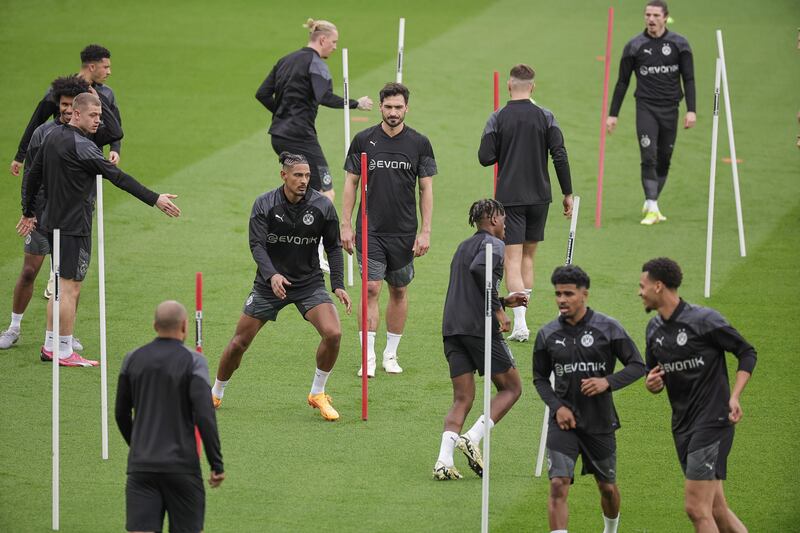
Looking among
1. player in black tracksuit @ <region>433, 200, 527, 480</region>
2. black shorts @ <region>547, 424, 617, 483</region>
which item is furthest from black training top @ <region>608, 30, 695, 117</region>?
black shorts @ <region>547, 424, 617, 483</region>

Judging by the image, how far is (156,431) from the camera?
7.30 meters

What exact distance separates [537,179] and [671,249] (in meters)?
3.69

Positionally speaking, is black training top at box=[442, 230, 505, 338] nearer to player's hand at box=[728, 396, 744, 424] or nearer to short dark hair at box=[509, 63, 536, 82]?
player's hand at box=[728, 396, 744, 424]

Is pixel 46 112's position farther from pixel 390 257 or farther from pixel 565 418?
pixel 565 418

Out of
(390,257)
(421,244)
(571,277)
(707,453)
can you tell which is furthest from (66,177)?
(707,453)

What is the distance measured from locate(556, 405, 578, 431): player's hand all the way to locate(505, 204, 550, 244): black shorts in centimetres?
447

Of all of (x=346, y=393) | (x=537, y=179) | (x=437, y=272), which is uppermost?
(x=537, y=179)

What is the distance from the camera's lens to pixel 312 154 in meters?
13.8

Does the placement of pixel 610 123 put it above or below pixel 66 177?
above

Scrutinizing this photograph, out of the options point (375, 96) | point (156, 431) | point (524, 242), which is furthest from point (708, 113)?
point (156, 431)

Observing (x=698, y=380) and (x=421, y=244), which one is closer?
(x=698, y=380)

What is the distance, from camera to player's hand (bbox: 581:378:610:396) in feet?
26.0

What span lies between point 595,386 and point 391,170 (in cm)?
402

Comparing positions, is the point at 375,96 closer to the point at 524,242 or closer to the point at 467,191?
the point at 467,191
